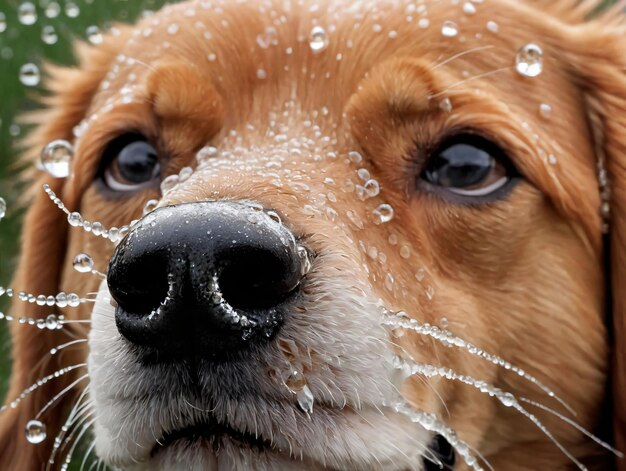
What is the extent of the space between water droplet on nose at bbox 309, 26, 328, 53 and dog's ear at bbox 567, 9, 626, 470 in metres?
0.82

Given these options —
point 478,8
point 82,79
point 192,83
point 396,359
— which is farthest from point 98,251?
point 478,8

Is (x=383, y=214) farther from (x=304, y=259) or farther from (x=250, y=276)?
(x=250, y=276)

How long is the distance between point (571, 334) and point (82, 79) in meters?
2.06

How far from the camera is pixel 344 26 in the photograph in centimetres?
281

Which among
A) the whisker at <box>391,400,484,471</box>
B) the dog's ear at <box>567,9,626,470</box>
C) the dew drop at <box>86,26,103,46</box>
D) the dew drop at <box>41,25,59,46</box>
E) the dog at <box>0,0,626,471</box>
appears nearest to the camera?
the dog at <box>0,0,626,471</box>

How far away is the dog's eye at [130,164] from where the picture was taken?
2.88 metres

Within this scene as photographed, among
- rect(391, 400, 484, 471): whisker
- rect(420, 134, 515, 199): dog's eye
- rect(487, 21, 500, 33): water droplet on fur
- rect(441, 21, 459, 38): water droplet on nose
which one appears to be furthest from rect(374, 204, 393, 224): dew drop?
rect(487, 21, 500, 33): water droplet on fur

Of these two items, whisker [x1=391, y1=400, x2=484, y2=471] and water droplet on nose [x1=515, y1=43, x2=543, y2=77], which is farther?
water droplet on nose [x1=515, y1=43, x2=543, y2=77]

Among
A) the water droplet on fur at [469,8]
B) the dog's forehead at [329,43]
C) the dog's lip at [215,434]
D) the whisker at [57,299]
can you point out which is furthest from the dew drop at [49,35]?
the dog's lip at [215,434]

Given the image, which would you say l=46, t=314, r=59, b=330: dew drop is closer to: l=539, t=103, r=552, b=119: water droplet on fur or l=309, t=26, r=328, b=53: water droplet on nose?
l=309, t=26, r=328, b=53: water droplet on nose

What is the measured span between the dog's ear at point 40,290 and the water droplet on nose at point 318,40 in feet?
3.06

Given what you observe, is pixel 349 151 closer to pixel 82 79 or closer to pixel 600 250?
pixel 600 250

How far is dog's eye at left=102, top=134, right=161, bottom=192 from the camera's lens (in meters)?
2.88

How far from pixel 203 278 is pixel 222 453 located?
435mm
